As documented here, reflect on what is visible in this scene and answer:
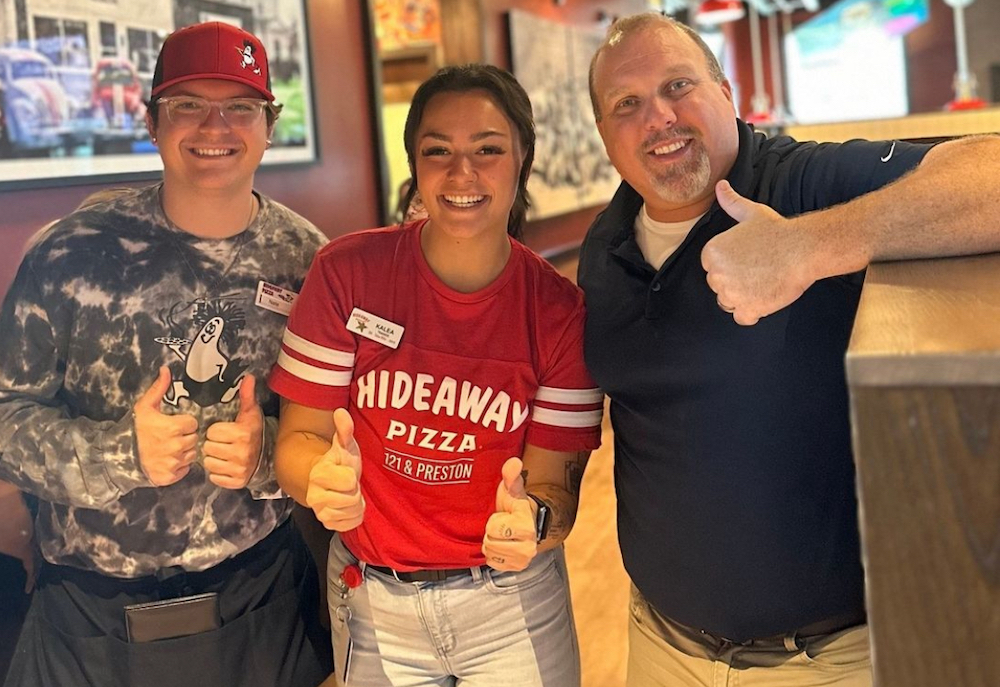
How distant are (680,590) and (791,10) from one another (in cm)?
1383

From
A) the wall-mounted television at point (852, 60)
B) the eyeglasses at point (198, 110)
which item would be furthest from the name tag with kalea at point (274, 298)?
the wall-mounted television at point (852, 60)

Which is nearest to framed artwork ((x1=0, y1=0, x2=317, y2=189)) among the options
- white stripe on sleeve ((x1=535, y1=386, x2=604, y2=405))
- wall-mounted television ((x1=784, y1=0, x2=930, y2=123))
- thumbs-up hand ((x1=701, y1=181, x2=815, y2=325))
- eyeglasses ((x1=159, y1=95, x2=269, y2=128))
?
eyeglasses ((x1=159, y1=95, x2=269, y2=128))

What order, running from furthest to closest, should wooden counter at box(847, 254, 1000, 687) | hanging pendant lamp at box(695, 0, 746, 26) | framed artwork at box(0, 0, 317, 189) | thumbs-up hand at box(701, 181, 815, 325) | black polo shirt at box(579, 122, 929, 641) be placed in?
hanging pendant lamp at box(695, 0, 746, 26) → framed artwork at box(0, 0, 317, 189) → black polo shirt at box(579, 122, 929, 641) → thumbs-up hand at box(701, 181, 815, 325) → wooden counter at box(847, 254, 1000, 687)

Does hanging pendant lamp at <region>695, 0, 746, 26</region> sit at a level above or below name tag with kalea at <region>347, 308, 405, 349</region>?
above

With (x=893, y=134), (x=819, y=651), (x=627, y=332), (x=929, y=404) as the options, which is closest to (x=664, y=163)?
(x=627, y=332)

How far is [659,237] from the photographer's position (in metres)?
1.55

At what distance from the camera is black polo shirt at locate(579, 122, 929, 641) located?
4.39 ft

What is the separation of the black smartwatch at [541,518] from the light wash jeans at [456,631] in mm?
105

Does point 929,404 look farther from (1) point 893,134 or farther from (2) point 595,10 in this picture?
(2) point 595,10

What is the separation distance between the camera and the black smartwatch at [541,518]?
1.51 meters

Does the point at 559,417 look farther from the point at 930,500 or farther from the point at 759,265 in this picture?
the point at 930,500

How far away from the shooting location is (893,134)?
12.5ft

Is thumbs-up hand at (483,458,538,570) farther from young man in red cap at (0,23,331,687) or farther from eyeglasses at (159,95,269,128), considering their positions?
eyeglasses at (159,95,269,128)

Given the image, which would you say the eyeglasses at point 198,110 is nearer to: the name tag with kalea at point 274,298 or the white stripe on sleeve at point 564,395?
the name tag with kalea at point 274,298
